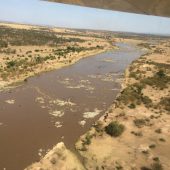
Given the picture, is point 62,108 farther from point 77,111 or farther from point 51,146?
point 51,146

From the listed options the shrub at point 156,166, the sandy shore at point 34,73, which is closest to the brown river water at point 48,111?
the sandy shore at point 34,73

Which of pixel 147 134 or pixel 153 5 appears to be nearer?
pixel 153 5

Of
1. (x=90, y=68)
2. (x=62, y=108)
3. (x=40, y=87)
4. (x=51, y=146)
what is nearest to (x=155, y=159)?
(x=51, y=146)

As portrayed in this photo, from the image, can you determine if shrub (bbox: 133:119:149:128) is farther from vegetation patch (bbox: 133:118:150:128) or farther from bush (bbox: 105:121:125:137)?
bush (bbox: 105:121:125:137)

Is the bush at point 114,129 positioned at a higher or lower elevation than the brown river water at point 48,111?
higher

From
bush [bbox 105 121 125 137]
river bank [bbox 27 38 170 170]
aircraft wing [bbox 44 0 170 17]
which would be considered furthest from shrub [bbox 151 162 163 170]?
aircraft wing [bbox 44 0 170 17]

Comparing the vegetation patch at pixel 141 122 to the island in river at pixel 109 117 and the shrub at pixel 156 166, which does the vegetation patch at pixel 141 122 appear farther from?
the shrub at pixel 156 166
